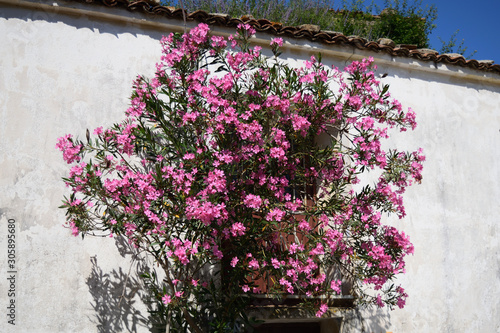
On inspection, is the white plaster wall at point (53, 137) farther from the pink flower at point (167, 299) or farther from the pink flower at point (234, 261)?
the pink flower at point (234, 261)

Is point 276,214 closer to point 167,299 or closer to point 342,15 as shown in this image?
point 167,299

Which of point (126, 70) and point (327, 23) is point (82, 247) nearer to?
point (126, 70)

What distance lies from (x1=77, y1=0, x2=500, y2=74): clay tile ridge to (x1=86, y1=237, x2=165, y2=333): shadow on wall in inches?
111

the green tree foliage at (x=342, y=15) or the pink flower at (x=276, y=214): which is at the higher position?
the green tree foliage at (x=342, y=15)

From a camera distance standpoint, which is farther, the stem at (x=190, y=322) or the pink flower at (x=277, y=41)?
the pink flower at (x=277, y=41)

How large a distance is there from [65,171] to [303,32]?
142 inches

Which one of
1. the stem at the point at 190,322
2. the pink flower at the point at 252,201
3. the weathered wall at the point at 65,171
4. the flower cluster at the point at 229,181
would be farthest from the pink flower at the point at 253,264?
the weathered wall at the point at 65,171

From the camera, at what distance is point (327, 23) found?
11164mm

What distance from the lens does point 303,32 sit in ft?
25.7

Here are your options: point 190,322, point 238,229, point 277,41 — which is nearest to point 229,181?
point 238,229

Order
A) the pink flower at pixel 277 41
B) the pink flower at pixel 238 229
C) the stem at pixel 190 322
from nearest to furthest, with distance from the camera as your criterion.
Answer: the pink flower at pixel 238 229 → the stem at pixel 190 322 → the pink flower at pixel 277 41

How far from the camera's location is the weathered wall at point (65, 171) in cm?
633

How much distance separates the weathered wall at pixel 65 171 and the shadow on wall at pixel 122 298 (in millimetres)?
15

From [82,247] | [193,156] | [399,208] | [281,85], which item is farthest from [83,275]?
[399,208]
